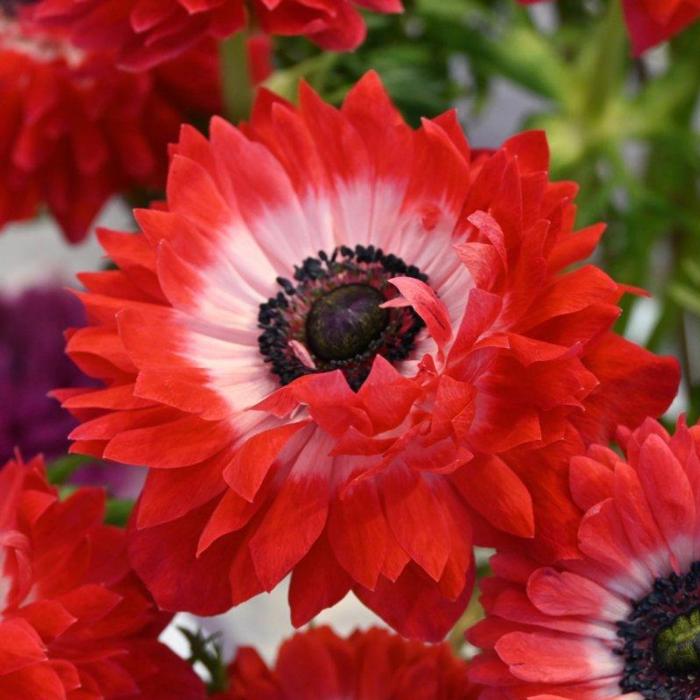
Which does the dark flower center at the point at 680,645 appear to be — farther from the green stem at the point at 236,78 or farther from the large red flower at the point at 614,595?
the green stem at the point at 236,78

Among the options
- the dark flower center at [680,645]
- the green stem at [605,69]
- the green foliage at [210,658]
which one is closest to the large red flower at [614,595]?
the dark flower center at [680,645]

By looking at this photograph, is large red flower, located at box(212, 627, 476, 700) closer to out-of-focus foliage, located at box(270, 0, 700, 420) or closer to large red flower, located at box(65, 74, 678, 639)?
large red flower, located at box(65, 74, 678, 639)

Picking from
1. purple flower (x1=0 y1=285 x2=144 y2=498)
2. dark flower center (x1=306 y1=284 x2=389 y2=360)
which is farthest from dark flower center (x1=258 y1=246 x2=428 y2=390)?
purple flower (x1=0 y1=285 x2=144 y2=498)

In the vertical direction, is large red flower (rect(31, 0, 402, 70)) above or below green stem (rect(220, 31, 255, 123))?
above

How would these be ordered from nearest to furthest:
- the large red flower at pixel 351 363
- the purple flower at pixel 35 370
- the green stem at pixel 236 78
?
the large red flower at pixel 351 363 → the green stem at pixel 236 78 → the purple flower at pixel 35 370

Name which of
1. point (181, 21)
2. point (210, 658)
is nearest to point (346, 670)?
point (210, 658)

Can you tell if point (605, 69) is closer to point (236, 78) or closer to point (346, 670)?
point (236, 78)
